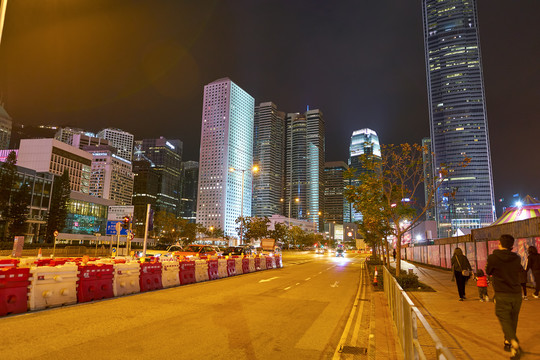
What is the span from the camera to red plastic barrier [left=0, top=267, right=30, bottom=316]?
26.3 ft

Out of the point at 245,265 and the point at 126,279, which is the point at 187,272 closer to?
the point at 126,279

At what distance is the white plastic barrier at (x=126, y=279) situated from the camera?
11.3 m

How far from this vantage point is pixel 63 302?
9422 millimetres

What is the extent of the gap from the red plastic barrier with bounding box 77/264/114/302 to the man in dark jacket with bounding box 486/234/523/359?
1037cm

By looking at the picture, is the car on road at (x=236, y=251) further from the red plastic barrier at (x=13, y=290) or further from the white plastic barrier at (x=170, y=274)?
the red plastic barrier at (x=13, y=290)

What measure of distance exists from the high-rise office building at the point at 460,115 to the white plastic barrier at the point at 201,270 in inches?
6925

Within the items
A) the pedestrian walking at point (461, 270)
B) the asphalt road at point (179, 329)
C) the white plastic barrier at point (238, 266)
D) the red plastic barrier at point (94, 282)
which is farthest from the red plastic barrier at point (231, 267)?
the pedestrian walking at point (461, 270)

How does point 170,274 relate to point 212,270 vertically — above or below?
above

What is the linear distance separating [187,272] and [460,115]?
19924 cm

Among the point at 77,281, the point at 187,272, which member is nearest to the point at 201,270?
the point at 187,272

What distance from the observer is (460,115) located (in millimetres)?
179875

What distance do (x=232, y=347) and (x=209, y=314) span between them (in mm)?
2997

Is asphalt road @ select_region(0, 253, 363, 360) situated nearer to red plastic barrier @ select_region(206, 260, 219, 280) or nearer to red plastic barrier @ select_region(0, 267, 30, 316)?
red plastic barrier @ select_region(0, 267, 30, 316)

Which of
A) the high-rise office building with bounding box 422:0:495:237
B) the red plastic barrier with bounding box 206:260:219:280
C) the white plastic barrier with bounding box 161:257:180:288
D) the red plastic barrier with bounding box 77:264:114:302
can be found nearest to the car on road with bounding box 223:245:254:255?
the red plastic barrier with bounding box 206:260:219:280
